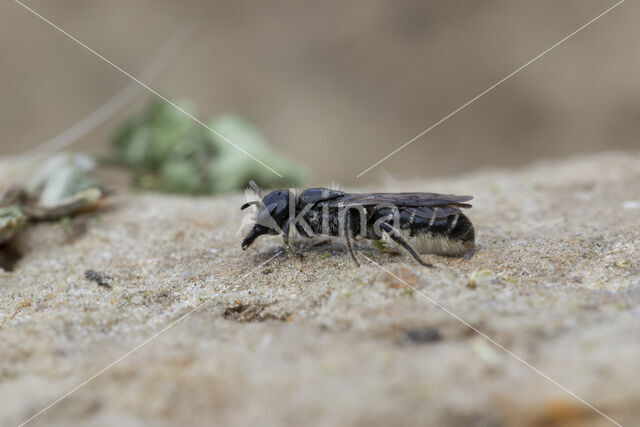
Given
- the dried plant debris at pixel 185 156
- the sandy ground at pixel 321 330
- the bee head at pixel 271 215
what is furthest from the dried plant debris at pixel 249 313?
the dried plant debris at pixel 185 156

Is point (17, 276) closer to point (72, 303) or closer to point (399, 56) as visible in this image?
point (72, 303)

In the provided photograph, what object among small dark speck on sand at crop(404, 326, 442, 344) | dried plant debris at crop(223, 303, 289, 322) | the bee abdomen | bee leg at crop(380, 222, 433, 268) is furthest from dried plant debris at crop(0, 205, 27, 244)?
small dark speck on sand at crop(404, 326, 442, 344)

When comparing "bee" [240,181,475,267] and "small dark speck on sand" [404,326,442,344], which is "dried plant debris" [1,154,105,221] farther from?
"small dark speck on sand" [404,326,442,344]

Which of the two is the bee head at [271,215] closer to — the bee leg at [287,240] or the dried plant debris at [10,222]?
the bee leg at [287,240]

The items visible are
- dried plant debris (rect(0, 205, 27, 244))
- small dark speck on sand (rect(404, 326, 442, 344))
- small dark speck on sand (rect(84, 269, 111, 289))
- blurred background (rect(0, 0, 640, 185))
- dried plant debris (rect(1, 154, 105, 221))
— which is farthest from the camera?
blurred background (rect(0, 0, 640, 185))

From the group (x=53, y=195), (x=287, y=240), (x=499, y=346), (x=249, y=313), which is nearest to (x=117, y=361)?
(x=249, y=313)
